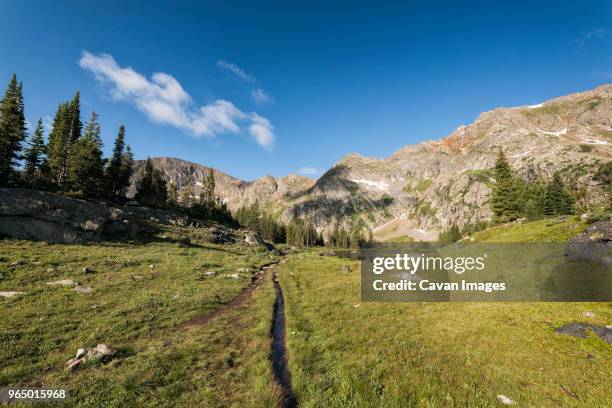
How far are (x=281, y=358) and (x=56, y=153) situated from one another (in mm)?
83164

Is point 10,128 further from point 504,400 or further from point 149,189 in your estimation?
point 504,400

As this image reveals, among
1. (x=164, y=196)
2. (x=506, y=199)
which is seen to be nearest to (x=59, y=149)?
(x=164, y=196)

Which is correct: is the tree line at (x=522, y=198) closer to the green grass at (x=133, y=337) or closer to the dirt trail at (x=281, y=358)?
the green grass at (x=133, y=337)

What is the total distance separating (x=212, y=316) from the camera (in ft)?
66.8

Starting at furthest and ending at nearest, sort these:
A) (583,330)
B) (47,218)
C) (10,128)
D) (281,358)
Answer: (10,128), (47,218), (281,358), (583,330)

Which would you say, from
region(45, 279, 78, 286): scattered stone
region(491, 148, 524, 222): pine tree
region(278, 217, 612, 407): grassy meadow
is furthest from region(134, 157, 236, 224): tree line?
region(491, 148, 524, 222): pine tree

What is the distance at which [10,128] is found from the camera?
52.6 metres

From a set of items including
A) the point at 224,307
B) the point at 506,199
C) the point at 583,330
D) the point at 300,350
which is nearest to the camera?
the point at 583,330

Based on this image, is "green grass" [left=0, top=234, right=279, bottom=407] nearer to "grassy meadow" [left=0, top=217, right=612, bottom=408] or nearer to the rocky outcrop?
"grassy meadow" [left=0, top=217, right=612, bottom=408]

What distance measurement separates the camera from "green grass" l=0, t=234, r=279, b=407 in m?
10.4

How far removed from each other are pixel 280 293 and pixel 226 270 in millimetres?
13587

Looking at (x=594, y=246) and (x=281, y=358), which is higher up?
(x=594, y=246)

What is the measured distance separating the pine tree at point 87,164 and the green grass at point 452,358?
238 feet

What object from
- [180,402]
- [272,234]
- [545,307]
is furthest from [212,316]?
[272,234]
